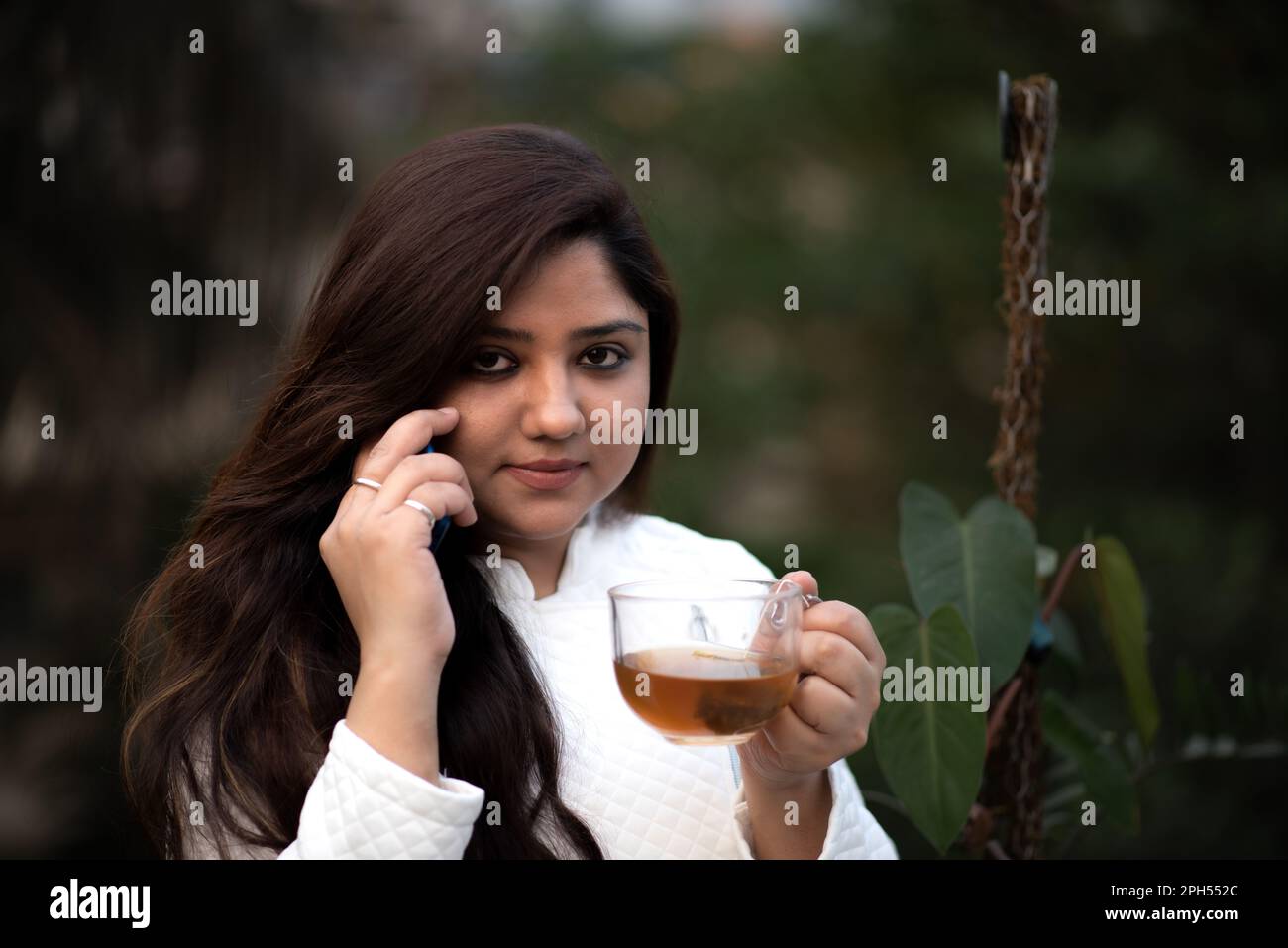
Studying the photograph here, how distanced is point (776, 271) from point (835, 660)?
3697 mm

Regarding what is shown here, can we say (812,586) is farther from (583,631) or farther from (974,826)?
(974,826)

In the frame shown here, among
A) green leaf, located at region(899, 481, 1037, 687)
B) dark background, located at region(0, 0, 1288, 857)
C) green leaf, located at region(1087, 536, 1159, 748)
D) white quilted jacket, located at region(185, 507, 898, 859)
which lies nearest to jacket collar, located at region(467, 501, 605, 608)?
white quilted jacket, located at region(185, 507, 898, 859)

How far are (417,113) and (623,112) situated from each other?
0.87 metres

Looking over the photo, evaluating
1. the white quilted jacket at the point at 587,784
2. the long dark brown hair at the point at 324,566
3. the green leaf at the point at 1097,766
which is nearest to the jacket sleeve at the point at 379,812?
the white quilted jacket at the point at 587,784

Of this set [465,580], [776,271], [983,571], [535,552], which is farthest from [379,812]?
[776,271]

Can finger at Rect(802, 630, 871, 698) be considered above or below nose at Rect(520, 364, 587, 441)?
below

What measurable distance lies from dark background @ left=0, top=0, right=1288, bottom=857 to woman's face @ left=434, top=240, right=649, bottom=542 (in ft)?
1.43

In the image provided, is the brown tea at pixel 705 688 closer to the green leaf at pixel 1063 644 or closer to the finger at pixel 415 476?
the finger at pixel 415 476

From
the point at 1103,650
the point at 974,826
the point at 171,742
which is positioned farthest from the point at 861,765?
the point at 171,742

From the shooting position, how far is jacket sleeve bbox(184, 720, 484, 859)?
2.90ft

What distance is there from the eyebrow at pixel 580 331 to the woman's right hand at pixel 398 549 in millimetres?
110

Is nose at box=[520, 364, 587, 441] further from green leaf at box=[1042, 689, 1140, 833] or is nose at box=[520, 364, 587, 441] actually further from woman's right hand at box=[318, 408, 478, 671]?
green leaf at box=[1042, 689, 1140, 833]

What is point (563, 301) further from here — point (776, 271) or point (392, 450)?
point (776, 271)
